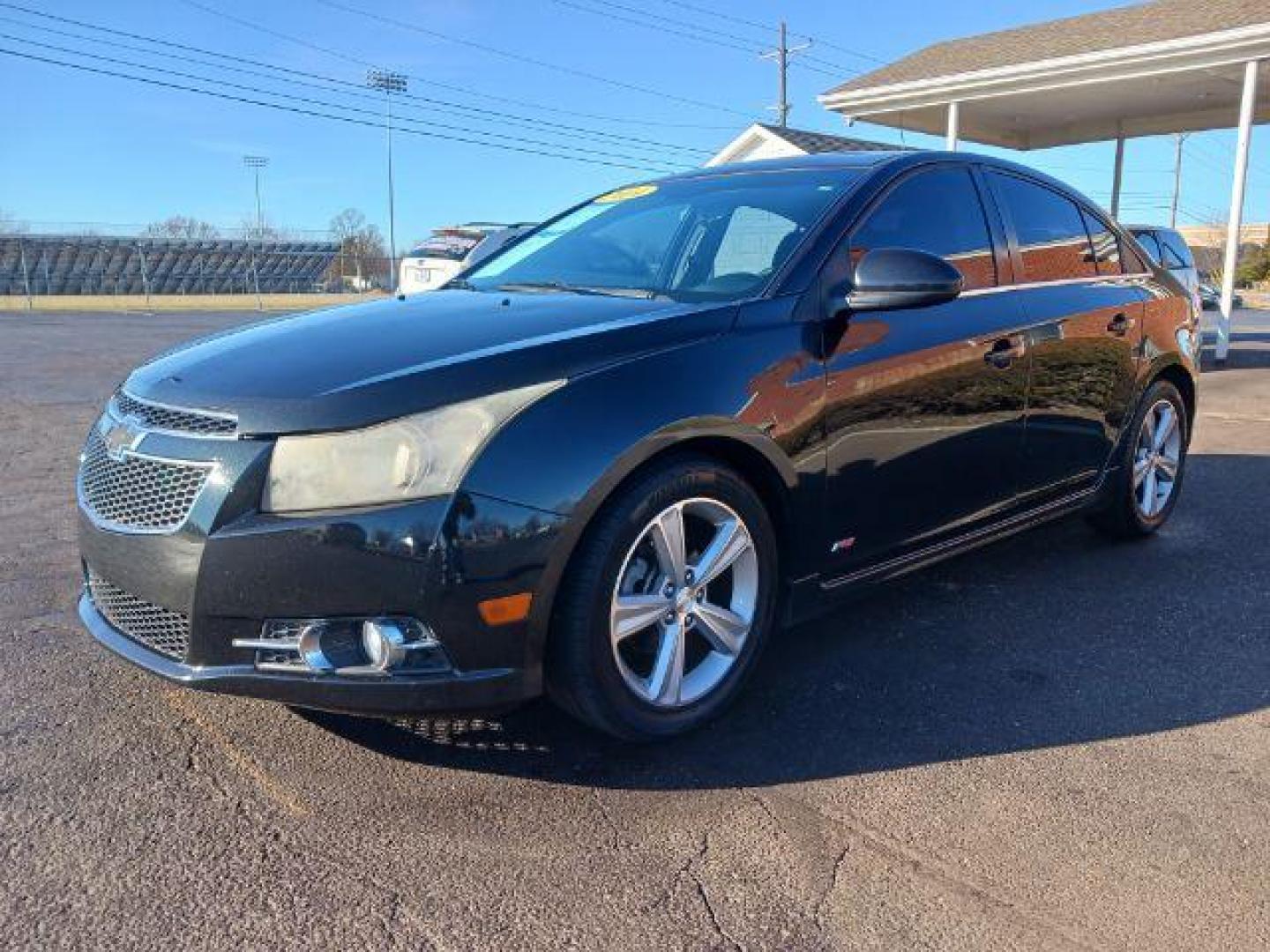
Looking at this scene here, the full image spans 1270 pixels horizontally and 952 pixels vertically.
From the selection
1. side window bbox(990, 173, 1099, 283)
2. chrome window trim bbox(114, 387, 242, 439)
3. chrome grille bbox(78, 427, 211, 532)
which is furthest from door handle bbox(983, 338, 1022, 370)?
chrome grille bbox(78, 427, 211, 532)

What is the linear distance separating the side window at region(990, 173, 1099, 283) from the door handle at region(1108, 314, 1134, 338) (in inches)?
8.7

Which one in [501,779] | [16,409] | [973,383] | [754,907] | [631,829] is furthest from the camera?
[16,409]

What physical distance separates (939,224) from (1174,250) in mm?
11515

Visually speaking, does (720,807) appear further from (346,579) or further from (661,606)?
(346,579)

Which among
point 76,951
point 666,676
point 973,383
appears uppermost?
point 973,383

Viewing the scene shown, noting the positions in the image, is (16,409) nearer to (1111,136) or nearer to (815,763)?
(815,763)

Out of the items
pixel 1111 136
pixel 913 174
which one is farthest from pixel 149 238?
pixel 913 174

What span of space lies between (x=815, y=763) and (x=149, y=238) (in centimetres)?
6194

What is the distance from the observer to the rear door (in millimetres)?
4086

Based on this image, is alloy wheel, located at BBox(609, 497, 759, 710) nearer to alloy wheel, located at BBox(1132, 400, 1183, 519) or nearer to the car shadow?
the car shadow

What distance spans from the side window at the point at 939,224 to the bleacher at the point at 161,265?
179ft

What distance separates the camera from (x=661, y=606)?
2838 millimetres

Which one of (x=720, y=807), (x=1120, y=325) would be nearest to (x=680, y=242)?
(x=720, y=807)

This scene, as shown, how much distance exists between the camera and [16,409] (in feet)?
29.7
